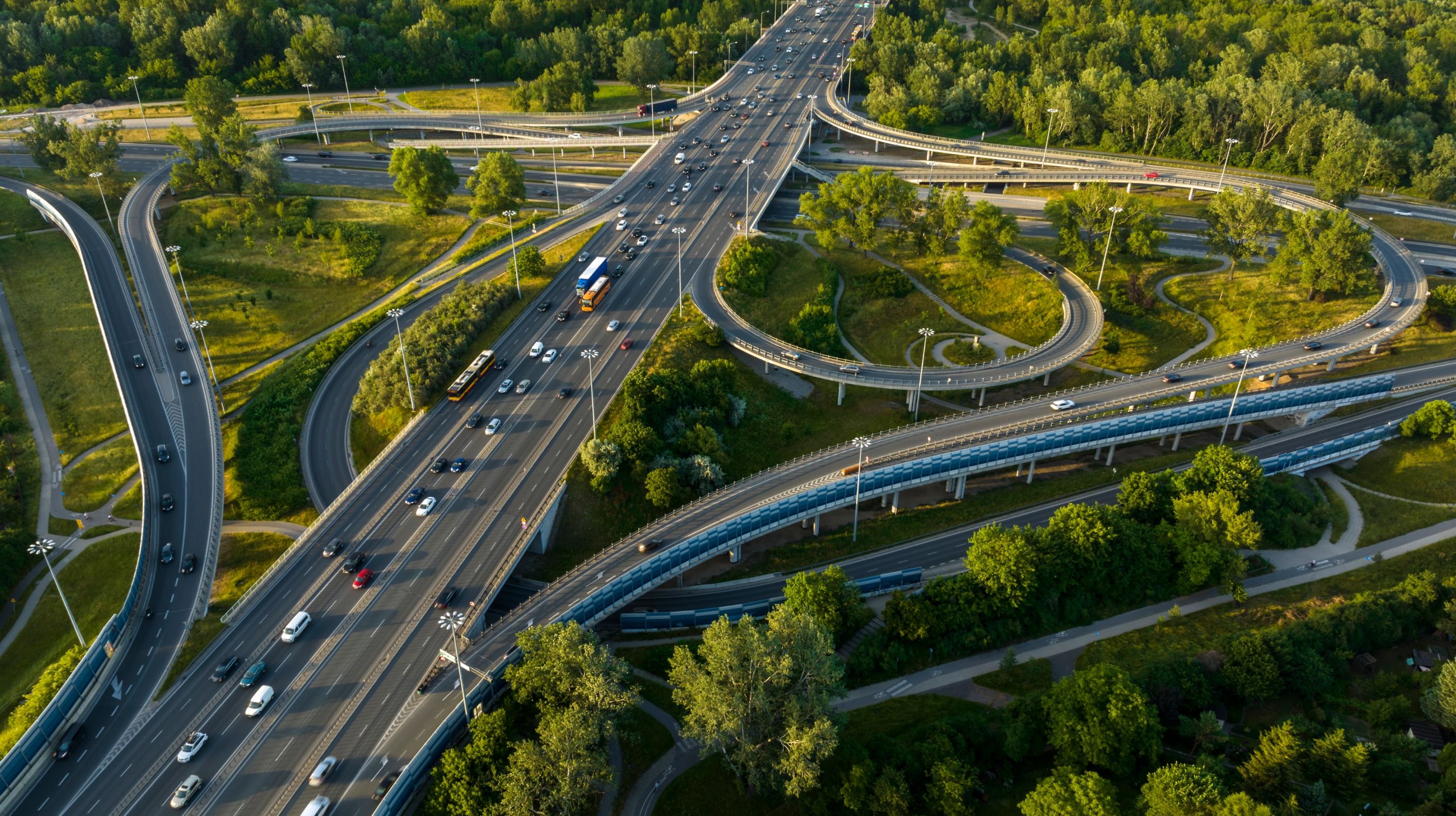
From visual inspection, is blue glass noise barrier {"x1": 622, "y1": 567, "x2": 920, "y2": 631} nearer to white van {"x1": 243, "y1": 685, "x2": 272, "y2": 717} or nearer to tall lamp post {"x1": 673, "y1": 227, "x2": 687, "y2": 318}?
white van {"x1": 243, "y1": 685, "x2": 272, "y2": 717}

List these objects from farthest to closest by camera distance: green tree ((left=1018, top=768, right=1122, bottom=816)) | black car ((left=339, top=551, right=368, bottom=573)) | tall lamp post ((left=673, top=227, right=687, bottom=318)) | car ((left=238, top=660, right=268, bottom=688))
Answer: tall lamp post ((left=673, top=227, right=687, bottom=318)) → black car ((left=339, top=551, right=368, bottom=573)) → car ((left=238, top=660, right=268, bottom=688)) → green tree ((left=1018, top=768, right=1122, bottom=816))

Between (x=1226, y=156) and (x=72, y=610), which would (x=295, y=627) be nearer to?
(x=72, y=610)

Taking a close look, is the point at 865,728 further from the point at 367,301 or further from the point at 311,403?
the point at 367,301

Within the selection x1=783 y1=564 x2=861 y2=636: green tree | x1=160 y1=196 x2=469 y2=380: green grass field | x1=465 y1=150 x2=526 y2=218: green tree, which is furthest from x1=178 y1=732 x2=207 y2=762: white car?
x1=465 y1=150 x2=526 y2=218: green tree

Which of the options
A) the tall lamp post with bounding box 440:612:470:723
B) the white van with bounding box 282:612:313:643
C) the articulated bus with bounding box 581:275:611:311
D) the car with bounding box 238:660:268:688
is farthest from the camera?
the articulated bus with bounding box 581:275:611:311

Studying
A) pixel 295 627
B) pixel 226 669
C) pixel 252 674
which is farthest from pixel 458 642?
pixel 226 669

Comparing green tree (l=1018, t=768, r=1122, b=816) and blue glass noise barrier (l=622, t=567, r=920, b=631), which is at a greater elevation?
green tree (l=1018, t=768, r=1122, b=816)
